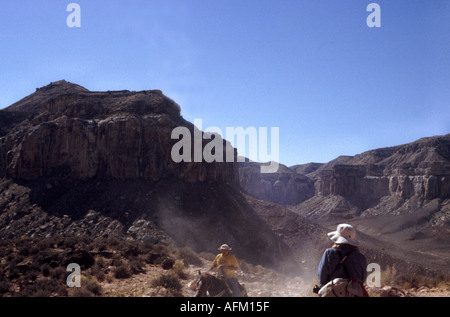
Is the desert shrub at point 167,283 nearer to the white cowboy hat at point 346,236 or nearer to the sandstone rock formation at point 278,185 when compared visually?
the white cowboy hat at point 346,236

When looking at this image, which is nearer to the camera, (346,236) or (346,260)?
(346,260)

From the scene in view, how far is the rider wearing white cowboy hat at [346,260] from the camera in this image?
16.7 feet

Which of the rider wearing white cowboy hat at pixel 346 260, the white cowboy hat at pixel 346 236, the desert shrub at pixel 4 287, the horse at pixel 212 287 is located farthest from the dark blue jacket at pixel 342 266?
the desert shrub at pixel 4 287

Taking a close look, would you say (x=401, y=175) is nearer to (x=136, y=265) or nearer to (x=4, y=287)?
(x=136, y=265)

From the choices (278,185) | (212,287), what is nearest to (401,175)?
(278,185)

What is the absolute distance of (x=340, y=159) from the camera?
15525cm

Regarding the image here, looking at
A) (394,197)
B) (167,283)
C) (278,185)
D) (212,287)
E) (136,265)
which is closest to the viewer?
(212,287)

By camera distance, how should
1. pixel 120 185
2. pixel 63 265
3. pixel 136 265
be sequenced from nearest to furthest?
pixel 63 265, pixel 136 265, pixel 120 185

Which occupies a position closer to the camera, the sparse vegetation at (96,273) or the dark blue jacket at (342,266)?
the dark blue jacket at (342,266)

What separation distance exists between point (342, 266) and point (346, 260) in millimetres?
128

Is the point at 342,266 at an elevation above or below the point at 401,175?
above

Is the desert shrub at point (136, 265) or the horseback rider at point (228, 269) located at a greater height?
the horseback rider at point (228, 269)

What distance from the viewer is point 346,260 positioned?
5.13 meters
